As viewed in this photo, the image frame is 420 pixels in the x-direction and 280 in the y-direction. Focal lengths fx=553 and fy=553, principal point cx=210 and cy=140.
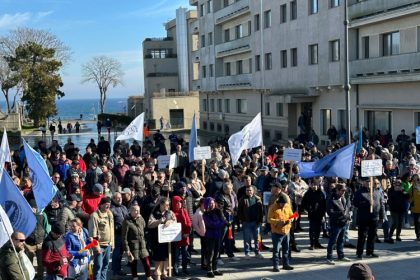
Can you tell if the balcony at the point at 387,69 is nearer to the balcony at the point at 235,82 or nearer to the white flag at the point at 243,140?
the white flag at the point at 243,140

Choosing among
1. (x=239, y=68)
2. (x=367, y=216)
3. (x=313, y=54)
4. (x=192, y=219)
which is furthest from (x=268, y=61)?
(x=192, y=219)

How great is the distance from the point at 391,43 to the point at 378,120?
417cm

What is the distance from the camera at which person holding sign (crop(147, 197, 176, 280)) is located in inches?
430

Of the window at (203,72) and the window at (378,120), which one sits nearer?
the window at (378,120)

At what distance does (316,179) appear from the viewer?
1333 cm

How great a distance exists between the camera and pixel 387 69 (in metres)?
27.9

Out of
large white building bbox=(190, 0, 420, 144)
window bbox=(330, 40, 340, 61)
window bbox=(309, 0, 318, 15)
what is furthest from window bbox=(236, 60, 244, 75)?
window bbox=(330, 40, 340, 61)

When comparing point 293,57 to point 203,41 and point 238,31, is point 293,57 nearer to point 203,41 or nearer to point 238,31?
point 238,31

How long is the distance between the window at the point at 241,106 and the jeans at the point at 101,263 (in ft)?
123

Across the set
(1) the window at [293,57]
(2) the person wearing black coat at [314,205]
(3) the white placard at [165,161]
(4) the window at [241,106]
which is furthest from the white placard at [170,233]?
(4) the window at [241,106]

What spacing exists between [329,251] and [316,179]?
1.89 meters

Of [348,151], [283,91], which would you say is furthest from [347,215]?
[283,91]

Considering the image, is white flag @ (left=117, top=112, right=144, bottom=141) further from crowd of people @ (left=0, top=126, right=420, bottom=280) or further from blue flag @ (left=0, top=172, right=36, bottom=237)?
blue flag @ (left=0, top=172, right=36, bottom=237)

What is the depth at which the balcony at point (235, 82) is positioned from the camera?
45.0 meters
